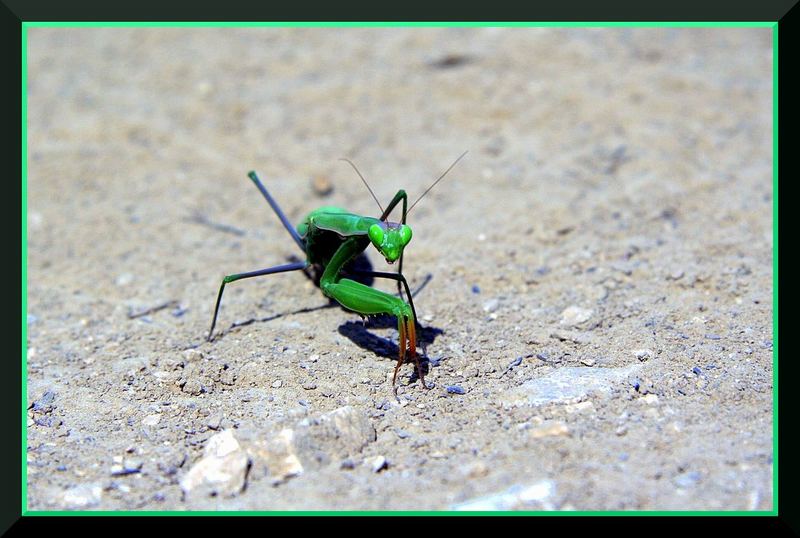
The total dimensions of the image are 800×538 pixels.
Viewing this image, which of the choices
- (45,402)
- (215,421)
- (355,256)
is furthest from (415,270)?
(45,402)

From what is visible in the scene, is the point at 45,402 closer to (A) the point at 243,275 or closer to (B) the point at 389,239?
(A) the point at 243,275

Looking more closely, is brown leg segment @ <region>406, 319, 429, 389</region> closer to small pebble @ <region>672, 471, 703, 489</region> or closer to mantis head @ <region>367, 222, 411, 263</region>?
mantis head @ <region>367, 222, 411, 263</region>

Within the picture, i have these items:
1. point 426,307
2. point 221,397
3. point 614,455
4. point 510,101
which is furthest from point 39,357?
point 510,101

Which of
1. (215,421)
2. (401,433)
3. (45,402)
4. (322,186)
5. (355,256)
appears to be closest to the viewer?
(401,433)

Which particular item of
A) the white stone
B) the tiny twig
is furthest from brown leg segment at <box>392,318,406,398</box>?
the tiny twig

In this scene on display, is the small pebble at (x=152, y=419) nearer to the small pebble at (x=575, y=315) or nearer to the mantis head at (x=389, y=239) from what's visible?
the mantis head at (x=389, y=239)

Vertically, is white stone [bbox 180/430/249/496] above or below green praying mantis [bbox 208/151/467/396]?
below

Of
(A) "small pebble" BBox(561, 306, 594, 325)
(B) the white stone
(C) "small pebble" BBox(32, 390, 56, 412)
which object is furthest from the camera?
(A) "small pebble" BBox(561, 306, 594, 325)
